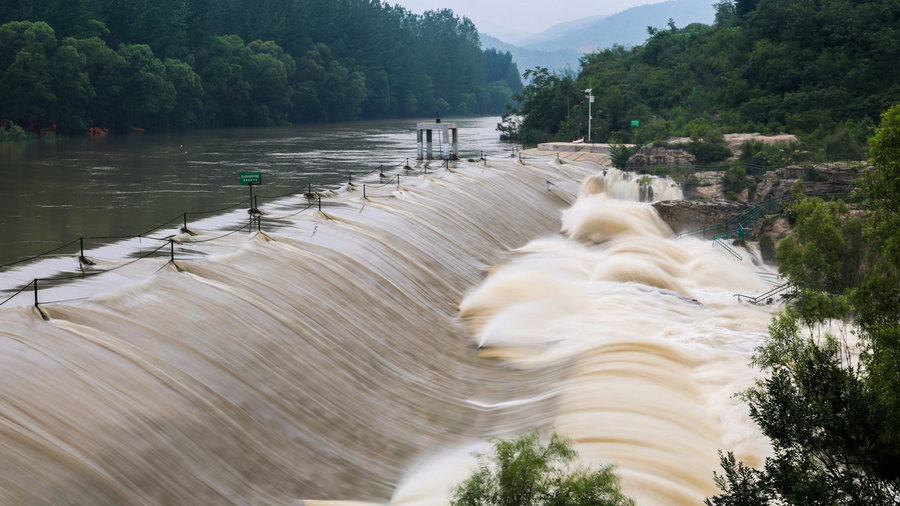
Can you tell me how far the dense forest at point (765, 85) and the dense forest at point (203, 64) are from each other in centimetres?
3187

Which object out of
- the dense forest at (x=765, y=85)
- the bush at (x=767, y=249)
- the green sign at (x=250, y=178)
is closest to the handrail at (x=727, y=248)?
the bush at (x=767, y=249)

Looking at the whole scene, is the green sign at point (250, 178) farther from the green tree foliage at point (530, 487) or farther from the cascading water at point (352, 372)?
the green tree foliage at point (530, 487)

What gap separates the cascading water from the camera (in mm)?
10945

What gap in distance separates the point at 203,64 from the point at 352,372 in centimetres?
8170

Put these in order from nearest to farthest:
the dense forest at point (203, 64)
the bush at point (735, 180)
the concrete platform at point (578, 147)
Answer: the bush at point (735, 180) → the concrete platform at point (578, 147) → the dense forest at point (203, 64)

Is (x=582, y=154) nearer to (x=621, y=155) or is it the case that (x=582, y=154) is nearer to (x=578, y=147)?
(x=578, y=147)

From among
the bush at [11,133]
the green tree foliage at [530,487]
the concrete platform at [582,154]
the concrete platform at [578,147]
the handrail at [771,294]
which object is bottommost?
the handrail at [771,294]

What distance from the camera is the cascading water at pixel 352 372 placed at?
10.9m

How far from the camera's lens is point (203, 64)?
91.2 meters

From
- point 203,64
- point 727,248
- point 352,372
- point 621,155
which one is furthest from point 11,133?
point 352,372

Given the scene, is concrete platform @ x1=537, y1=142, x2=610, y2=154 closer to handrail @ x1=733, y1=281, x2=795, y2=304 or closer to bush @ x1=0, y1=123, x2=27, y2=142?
handrail @ x1=733, y1=281, x2=795, y2=304

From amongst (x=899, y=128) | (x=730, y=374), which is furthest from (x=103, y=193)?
(x=899, y=128)

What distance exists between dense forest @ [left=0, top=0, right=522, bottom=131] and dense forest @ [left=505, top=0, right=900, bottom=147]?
31.9m

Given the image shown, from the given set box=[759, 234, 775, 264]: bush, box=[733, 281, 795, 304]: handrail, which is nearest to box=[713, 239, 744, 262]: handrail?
box=[759, 234, 775, 264]: bush
